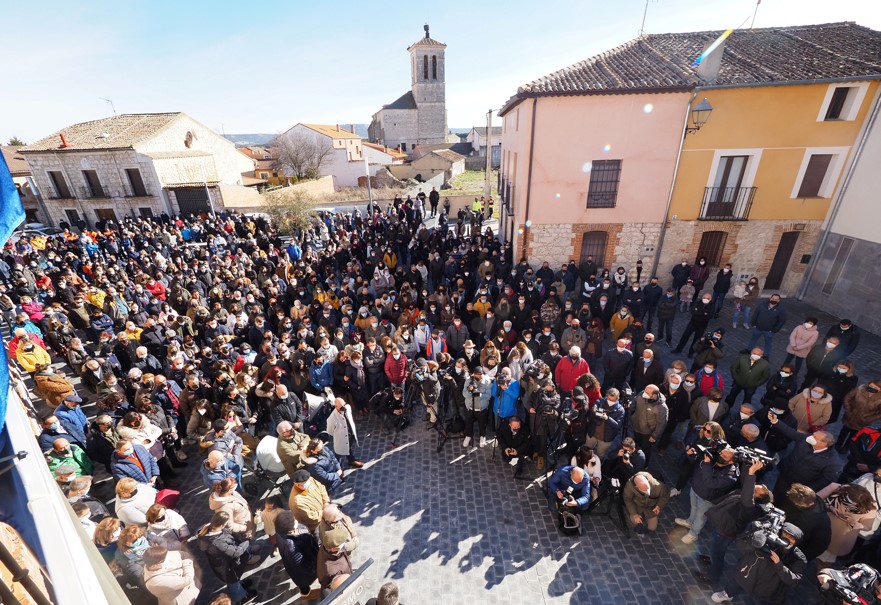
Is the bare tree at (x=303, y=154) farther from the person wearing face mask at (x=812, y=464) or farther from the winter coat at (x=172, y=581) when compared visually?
the person wearing face mask at (x=812, y=464)

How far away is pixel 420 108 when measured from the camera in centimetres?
6088

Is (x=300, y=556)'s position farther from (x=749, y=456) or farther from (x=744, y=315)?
(x=744, y=315)

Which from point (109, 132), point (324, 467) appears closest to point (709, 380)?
point (324, 467)

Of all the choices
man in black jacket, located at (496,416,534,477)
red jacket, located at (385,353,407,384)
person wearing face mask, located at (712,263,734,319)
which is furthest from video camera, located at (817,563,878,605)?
person wearing face mask, located at (712,263,734,319)

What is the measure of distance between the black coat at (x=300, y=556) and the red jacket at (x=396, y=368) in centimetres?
365

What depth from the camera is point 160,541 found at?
465cm

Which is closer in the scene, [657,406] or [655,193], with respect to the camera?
[657,406]

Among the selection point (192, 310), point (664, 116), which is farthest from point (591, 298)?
point (192, 310)

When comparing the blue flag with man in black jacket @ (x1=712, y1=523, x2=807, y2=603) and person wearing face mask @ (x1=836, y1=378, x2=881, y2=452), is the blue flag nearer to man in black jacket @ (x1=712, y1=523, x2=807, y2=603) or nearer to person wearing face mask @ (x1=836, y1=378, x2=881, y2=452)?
man in black jacket @ (x1=712, y1=523, x2=807, y2=603)

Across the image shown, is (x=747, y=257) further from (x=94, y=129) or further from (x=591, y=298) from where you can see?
(x=94, y=129)

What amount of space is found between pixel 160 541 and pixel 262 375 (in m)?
3.59

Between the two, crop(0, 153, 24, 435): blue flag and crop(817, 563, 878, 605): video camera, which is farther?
crop(817, 563, 878, 605): video camera

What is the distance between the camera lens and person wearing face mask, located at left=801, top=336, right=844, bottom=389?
7.77 m

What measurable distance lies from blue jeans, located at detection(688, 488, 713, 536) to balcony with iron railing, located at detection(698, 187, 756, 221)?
424 inches
